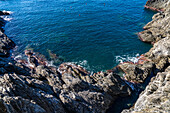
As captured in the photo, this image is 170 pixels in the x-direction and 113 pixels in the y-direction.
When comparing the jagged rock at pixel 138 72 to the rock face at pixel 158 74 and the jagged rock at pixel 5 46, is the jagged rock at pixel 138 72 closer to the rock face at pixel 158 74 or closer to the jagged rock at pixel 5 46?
the rock face at pixel 158 74

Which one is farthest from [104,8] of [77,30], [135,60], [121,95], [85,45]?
[121,95]

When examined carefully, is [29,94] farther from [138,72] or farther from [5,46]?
[5,46]

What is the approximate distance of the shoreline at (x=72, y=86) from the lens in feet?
67.9

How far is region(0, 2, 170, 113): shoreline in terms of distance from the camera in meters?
20.7

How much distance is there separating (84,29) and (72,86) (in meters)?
35.7

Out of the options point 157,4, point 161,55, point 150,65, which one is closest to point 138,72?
point 150,65

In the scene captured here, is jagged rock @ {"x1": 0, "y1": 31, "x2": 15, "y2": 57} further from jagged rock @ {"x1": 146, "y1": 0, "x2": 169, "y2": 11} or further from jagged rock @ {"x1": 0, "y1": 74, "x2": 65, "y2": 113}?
jagged rock @ {"x1": 146, "y1": 0, "x2": 169, "y2": 11}

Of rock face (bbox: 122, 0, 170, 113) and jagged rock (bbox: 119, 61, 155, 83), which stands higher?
rock face (bbox: 122, 0, 170, 113)

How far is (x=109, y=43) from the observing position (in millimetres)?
48031

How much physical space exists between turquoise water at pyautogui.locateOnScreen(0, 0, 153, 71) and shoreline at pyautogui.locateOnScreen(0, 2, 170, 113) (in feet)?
20.7

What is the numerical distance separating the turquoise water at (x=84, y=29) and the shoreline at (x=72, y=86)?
6298mm

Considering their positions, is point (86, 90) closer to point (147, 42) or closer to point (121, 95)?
point (121, 95)

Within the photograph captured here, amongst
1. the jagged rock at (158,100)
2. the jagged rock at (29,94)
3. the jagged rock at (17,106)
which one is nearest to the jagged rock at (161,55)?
the jagged rock at (158,100)

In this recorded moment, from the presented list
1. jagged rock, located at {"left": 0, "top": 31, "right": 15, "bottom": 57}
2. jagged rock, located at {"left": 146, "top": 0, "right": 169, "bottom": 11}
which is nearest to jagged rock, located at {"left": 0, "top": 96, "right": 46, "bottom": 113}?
jagged rock, located at {"left": 0, "top": 31, "right": 15, "bottom": 57}
